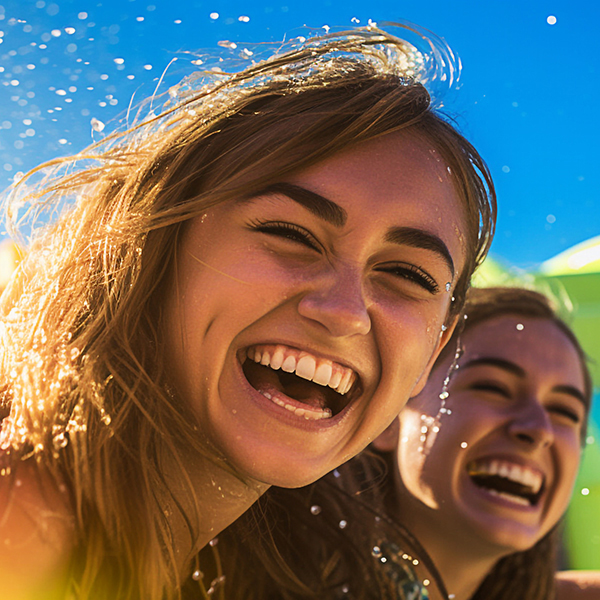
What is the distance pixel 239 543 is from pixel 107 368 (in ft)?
2.40

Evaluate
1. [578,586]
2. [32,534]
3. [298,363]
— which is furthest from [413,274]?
[578,586]

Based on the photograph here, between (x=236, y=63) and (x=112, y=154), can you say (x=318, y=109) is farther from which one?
(x=112, y=154)

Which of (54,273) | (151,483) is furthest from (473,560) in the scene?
(54,273)

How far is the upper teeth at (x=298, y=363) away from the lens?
1146mm

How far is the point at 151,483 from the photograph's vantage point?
117cm

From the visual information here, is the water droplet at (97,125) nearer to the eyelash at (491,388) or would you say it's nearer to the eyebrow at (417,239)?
the eyebrow at (417,239)

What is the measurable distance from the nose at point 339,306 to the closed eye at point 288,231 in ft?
0.26

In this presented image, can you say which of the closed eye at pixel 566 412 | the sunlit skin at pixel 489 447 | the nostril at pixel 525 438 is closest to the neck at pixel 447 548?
the sunlit skin at pixel 489 447

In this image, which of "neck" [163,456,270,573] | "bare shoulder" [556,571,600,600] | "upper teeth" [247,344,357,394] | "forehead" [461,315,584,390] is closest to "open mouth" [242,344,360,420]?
"upper teeth" [247,344,357,394]

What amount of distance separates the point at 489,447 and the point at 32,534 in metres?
1.41

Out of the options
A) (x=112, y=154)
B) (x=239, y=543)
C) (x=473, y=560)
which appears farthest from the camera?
(x=473, y=560)

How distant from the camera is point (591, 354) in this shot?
2.70m

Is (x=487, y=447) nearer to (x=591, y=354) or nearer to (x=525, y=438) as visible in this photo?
(x=525, y=438)

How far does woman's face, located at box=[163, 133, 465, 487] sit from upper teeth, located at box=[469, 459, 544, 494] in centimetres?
87
